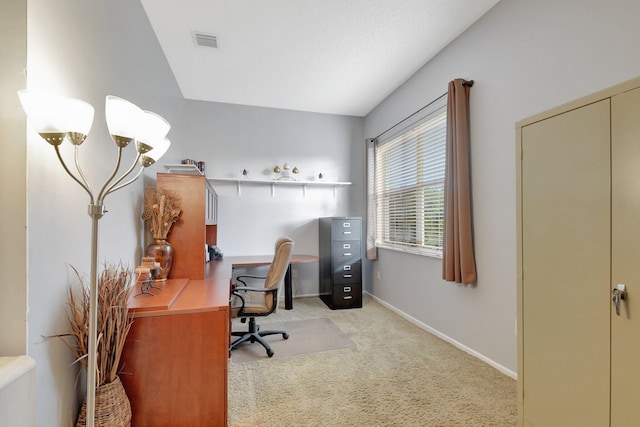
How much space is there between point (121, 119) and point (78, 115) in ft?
0.42

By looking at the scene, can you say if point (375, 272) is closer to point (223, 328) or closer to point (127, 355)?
point (223, 328)

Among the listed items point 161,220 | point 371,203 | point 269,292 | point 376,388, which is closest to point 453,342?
point 376,388

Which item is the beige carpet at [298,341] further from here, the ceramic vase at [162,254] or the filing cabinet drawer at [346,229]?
the filing cabinet drawer at [346,229]

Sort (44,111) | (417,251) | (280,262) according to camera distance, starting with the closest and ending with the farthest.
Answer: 1. (44,111)
2. (280,262)
3. (417,251)

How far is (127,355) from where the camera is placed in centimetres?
140

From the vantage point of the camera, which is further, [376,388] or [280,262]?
[280,262]

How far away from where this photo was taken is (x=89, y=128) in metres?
0.98

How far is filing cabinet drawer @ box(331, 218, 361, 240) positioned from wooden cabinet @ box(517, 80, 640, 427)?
265 cm

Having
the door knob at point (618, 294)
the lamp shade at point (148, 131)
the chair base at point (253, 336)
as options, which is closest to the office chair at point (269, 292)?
the chair base at point (253, 336)

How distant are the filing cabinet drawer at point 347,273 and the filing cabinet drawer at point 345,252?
0.07m

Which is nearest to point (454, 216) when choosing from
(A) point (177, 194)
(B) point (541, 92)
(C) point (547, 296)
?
(B) point (541, 92)

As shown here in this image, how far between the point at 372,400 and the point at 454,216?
66.4 inches

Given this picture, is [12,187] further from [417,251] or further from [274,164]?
[274,164]

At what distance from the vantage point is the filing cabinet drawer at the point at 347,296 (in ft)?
12.9
